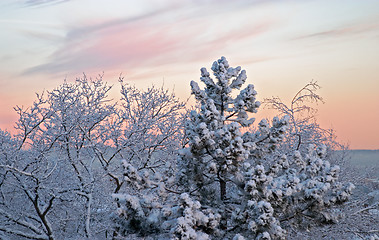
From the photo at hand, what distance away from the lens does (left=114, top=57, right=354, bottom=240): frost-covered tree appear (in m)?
10.2

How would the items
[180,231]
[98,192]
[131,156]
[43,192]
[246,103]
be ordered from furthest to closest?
1. [131,156]
2. [98,192]
3. [43,192]
4. [246,103]
5. [180,231]

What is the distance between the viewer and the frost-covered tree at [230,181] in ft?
33.4

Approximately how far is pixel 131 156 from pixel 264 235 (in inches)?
422

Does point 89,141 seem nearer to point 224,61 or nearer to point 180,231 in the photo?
point 224,61

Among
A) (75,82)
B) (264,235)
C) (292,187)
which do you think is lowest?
(264,235)

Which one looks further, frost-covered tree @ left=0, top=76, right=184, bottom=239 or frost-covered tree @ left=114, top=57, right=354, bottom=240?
frost-covered tree @ left=0, top=76, right=184, bottom=239

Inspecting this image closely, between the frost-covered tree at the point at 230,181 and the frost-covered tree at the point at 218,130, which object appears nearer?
the frost-covered tree at the point at 230,181

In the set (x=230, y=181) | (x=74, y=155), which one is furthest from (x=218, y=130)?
(x=74, y=155)

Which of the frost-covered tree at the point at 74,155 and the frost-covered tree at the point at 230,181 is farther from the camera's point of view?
the frost-covered tree at the point at 74,155

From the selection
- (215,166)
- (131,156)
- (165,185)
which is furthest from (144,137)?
(215,166)

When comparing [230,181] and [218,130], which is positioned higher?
[218,130]

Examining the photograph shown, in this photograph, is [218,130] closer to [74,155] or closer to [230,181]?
[230,181]

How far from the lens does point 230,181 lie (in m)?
11.6

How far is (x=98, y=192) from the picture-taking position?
18.1 metres
